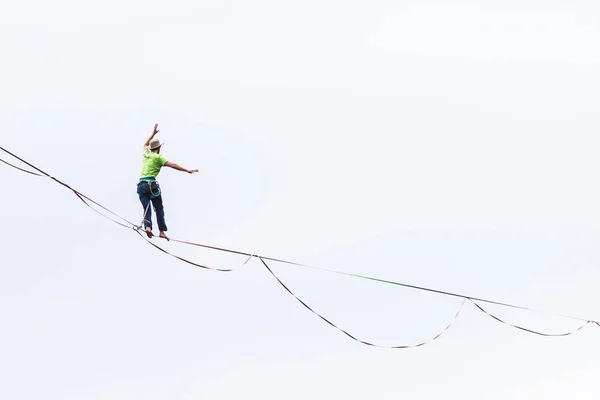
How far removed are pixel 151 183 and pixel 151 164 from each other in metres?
0.38

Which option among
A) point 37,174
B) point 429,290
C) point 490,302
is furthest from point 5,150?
point 490,302

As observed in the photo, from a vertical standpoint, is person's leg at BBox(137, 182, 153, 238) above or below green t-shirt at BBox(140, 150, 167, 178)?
below

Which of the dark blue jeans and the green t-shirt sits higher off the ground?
the green t-shirt

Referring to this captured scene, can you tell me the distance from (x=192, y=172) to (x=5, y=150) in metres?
3.71

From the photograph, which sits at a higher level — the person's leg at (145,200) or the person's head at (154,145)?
the person's head at (154,145)

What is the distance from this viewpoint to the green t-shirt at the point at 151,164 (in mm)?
21594

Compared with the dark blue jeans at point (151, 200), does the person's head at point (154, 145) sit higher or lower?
higher

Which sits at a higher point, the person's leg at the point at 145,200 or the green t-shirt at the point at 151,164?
the green t-shirt at the point at 151,164

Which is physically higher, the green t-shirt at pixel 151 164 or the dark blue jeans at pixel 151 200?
the green t-shirt at pixel 151 164

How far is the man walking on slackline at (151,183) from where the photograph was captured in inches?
851

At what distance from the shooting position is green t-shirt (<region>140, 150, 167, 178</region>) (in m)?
21.6

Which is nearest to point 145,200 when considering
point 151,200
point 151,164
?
point 151,200

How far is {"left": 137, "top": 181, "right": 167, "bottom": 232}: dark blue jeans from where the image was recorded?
71.1 feet

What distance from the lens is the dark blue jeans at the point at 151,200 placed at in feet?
71.1
